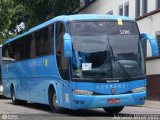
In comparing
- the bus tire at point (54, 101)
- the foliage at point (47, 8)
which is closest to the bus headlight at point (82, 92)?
the bus tire at point (54, 101)

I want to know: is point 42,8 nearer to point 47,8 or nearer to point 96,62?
point 47,8

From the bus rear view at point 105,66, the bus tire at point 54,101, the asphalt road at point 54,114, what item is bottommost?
the asphalt road at point 54,114

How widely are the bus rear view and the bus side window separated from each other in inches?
17.5

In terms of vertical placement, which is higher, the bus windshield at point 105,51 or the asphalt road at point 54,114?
the bus windshield at point 105,51

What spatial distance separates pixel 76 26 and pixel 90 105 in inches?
107

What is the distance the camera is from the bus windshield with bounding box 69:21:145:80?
54.0 ft

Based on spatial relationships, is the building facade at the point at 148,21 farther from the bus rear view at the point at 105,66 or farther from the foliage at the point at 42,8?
the bus rear view at the point at 105,66

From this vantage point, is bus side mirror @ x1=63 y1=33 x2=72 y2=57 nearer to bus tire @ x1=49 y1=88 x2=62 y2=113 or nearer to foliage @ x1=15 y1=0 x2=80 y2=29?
bus tire @ x1=49 y1=88 x2=62 y2=113

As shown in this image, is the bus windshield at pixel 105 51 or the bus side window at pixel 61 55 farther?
the bus side window at pixel 61 55

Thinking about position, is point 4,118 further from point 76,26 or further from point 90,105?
point 76,26

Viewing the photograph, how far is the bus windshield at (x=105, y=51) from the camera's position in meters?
16.5

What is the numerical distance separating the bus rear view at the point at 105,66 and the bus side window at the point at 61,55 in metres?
0.44

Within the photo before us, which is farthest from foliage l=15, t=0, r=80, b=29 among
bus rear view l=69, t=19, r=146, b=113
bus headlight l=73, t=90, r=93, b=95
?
bus headlight l=73, t=90, r=93, b=95

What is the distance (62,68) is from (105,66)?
64.0 inches
